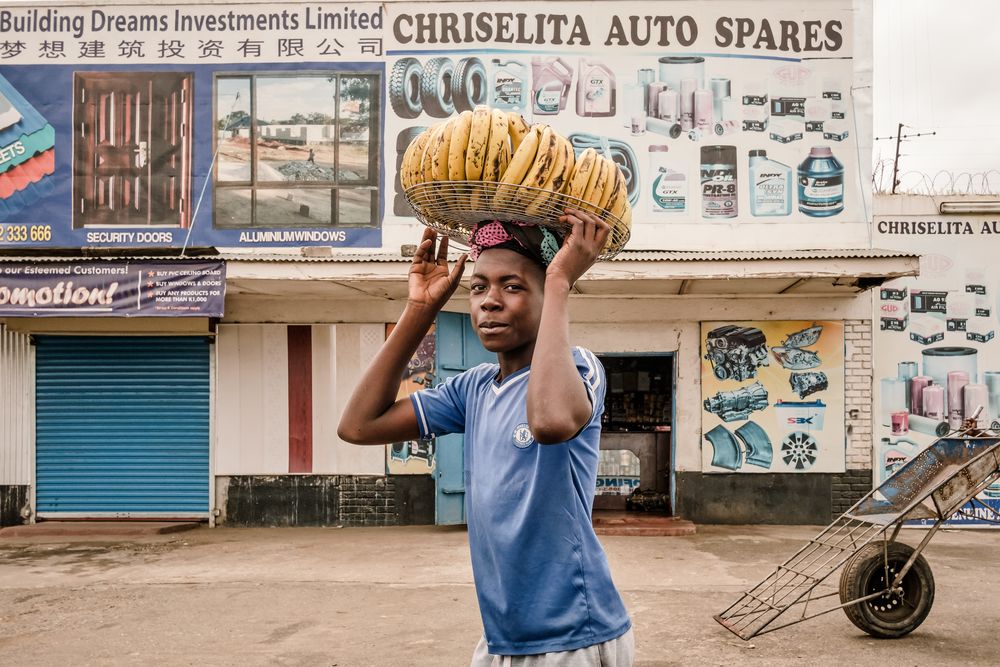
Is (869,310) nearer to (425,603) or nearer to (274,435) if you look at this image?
(425,603)

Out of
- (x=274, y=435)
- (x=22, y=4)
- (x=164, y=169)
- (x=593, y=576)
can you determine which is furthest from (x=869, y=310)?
(x=22, y=4)

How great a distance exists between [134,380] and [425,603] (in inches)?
246

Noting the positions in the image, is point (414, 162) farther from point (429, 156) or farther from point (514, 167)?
point (514, 167)

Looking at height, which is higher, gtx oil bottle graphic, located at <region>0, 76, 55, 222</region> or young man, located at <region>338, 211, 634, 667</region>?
gtx oil bottle graphic, located at <region>0, 76, 55, 222</region>

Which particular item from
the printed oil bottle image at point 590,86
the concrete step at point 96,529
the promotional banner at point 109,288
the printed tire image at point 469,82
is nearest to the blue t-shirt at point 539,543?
the promotional banner at point 109,288

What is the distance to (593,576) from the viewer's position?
213cm

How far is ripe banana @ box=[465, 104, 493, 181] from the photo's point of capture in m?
2.43

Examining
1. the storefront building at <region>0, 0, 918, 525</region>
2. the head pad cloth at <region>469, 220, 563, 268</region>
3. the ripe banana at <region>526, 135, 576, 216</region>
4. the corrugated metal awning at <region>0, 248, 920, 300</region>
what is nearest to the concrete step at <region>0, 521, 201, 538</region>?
the storefront building at <region>0, 0, 918, 525</region>

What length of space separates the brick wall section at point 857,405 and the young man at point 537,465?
394 inches

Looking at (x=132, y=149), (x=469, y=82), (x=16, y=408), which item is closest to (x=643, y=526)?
(x=469, y=82)

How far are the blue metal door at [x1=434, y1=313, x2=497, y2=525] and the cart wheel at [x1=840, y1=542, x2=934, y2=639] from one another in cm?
560

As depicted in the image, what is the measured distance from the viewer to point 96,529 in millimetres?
11406

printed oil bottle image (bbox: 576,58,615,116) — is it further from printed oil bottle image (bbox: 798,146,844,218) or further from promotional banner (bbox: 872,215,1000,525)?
promotional banner (bbox: 872,215,1000,525)

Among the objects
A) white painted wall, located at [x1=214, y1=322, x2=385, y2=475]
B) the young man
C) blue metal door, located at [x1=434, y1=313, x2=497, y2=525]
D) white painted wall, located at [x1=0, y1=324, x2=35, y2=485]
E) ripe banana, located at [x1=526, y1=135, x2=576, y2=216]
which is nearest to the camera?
the young man
